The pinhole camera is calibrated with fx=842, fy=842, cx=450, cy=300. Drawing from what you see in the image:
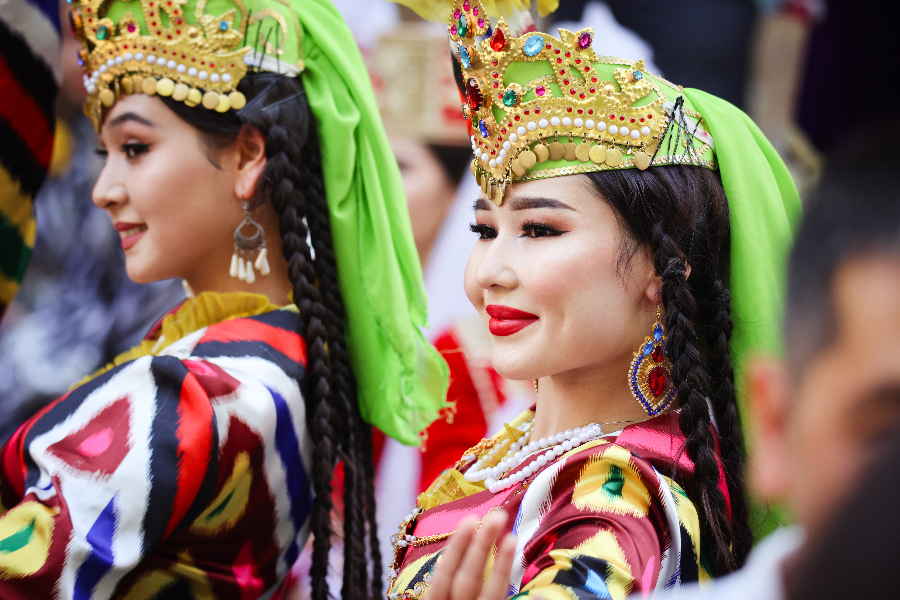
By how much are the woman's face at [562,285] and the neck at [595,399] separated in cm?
2

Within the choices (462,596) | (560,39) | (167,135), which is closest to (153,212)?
(167,135)

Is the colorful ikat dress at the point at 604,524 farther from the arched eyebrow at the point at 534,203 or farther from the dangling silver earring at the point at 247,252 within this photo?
the dangling silver earring at the point at 247,252

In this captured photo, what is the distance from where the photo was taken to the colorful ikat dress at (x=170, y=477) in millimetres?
1631

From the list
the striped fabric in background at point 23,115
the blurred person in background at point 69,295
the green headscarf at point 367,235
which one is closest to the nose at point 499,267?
the green headscarf at point 367,235

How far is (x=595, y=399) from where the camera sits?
167 cm

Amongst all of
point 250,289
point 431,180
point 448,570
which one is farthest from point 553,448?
→ point 431,180

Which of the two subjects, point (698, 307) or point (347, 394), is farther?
point (347, 394)

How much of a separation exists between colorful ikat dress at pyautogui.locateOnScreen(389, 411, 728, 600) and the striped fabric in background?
5.02ft

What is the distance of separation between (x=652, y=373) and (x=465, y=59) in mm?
734

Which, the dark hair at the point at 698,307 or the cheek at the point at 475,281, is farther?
the cheek at the point at 475,281

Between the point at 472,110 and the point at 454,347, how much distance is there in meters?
1.38

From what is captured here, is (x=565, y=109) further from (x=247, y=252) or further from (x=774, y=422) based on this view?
(x=774, y=422)

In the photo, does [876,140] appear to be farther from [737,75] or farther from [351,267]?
[737,75]

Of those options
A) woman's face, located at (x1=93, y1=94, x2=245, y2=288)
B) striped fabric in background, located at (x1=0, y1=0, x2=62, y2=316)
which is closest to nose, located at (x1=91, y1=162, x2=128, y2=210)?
woman's face, located at (x1=93, y1=94, x2=245, y2=288)
